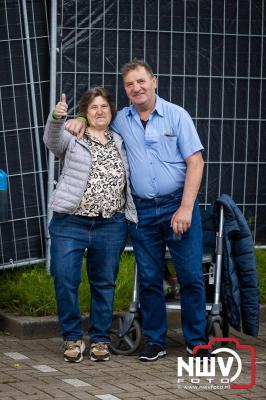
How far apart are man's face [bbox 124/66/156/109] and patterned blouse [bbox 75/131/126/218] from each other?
0.35m

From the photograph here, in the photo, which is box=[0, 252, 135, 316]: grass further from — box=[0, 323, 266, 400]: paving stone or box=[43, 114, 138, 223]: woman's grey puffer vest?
box=[43, 114, 138, 223]: woman's grey puffer vest

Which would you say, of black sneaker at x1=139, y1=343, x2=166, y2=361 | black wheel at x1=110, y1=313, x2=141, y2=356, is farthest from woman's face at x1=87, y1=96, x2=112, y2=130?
black sneaker at x1=139, y1=343, x2=166, y2=361

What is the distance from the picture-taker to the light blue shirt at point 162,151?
25.1 ft

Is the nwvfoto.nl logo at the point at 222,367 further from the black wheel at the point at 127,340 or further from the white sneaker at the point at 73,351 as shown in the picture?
the white sneaker at the point at 73,351

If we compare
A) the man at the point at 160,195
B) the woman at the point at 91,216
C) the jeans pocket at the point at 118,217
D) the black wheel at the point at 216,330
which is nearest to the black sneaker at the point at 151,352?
the man at the point at 160,195

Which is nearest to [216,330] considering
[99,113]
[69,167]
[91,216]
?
[91,216]

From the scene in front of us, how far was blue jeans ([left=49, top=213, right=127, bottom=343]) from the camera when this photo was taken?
7742 millimetres

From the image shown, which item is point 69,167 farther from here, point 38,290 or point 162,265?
point 38,290

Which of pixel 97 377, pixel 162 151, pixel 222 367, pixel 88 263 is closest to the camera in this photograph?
pixel 97 377

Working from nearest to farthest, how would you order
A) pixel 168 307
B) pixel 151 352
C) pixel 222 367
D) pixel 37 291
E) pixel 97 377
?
pixel 97 377 < pixel 222 367 < pixel 151 352 < pixel 168 307 < pixel 37 291

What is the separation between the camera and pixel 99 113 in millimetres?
7789

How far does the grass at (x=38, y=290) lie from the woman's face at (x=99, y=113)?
1635 millimetres

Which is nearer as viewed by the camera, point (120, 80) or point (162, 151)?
point (162, 151)

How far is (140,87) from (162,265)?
1.21 metres
